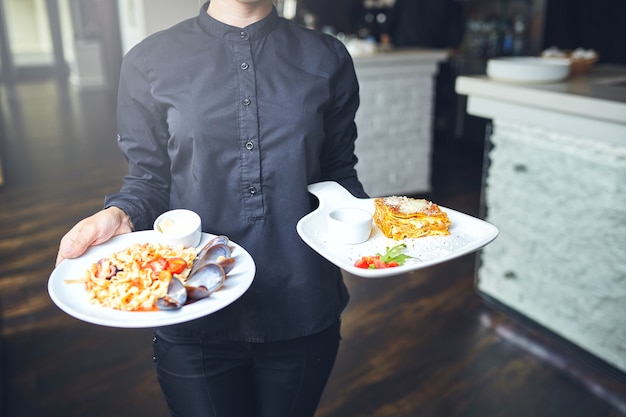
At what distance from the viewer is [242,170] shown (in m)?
0.89

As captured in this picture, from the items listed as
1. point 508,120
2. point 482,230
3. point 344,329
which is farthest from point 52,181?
point 482,230

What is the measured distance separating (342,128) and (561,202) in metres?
1.38

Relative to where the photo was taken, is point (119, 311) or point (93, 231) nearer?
point (119, 311)

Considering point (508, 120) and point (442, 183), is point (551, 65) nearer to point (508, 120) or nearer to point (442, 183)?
point (508, 120)

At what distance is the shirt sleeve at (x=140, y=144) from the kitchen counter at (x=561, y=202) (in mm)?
1451

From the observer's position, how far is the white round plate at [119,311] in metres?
0.69

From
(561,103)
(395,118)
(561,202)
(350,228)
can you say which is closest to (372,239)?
(350,228)

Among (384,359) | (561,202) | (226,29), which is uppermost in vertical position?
(226,29)

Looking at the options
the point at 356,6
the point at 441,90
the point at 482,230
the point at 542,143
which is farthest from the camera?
the point at 356,6

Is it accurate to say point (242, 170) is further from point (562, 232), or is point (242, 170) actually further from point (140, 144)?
point (562, 232)

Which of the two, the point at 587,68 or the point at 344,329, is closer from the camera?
the point at 344,329

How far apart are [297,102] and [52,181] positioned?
3723 mm

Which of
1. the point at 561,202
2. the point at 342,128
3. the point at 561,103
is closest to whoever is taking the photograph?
the point at 342,128

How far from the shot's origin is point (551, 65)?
214cm
